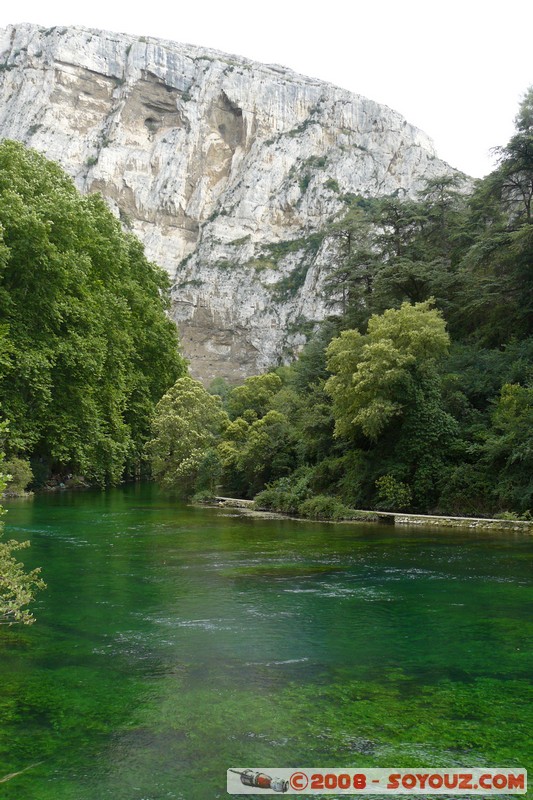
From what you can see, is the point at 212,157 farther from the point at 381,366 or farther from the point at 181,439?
the point at 381,366

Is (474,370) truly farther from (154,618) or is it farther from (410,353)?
(154,618)

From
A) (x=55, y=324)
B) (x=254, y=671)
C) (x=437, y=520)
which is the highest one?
(x=55, y=324)

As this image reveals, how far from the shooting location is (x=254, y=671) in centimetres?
614

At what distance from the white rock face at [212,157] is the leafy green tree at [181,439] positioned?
233 ft

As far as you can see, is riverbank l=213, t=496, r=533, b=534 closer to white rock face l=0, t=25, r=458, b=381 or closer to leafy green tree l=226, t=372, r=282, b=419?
leafy green tree l=226, t=372, r=282, b=419

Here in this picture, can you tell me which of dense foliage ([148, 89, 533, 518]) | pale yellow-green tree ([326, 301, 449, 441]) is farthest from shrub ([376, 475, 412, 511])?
pale yellow-green tree ([326, 301, 449, 441])

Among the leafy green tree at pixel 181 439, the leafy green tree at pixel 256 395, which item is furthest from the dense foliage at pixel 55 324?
the leafy green tree at pixel 256 395

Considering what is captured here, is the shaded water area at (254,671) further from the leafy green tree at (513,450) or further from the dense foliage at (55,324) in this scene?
the dense foliage at (55,324)

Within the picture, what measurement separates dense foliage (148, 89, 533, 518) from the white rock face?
73.7m

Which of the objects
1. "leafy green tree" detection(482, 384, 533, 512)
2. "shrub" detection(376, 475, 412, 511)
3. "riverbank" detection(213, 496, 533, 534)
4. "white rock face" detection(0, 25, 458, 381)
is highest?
"white rock face" detection(0, 25, 458, 381)

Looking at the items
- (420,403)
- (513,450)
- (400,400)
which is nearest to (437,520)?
(513,450)

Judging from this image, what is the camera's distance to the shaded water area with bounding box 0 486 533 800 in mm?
4352

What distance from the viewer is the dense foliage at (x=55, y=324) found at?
1848 cm

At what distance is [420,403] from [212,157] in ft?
357
